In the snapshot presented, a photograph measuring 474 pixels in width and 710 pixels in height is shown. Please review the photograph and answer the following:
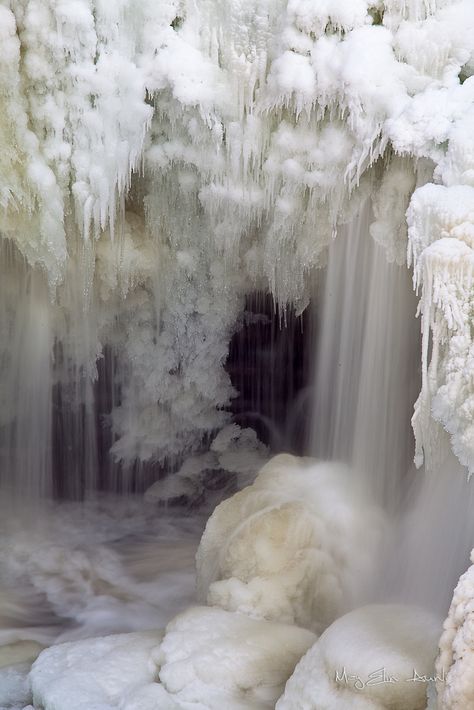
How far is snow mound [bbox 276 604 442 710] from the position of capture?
2914 mm

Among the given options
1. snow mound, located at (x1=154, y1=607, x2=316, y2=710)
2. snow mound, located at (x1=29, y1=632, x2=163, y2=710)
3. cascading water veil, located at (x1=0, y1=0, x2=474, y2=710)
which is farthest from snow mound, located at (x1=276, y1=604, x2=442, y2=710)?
snow mound, located at (x1=29, y1=632, x2=163, y2=710)

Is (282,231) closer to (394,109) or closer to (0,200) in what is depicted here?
(394,109)

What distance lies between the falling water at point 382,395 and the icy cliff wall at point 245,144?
23 cm

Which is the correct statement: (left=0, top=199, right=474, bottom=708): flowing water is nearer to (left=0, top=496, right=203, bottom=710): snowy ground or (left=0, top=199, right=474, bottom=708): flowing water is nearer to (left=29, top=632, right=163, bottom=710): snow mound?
(left=0, top=496, right=203, bottom=710): snowy ground

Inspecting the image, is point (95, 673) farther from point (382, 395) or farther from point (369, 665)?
point (382, 395)

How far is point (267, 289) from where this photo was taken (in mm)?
6348

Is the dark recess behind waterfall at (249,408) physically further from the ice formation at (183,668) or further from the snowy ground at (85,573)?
the ice formation at (183,668)

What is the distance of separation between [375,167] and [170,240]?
1897mm

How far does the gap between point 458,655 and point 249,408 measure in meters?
6.03

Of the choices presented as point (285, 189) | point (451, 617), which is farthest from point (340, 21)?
point (451, 617)

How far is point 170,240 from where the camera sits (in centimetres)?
552

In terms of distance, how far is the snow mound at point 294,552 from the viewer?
4207 millimetres

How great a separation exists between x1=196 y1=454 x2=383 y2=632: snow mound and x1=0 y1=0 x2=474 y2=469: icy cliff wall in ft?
3.85

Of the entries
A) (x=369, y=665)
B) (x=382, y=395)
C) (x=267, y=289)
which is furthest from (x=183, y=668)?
(x=267, y=289)
